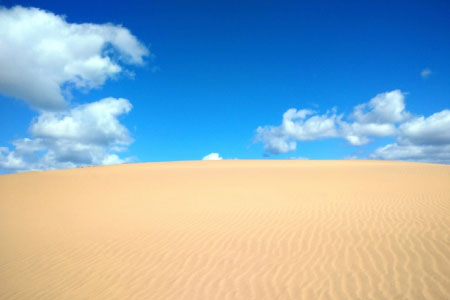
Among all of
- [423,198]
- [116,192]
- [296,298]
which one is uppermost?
[116,192]

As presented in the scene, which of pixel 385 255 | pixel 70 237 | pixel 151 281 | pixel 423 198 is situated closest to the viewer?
pixel 151 281

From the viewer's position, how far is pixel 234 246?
24.5ft

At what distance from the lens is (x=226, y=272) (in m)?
6.09

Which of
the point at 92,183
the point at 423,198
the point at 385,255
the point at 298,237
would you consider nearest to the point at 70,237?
the point at 298,237

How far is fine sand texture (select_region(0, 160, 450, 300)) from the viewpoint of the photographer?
5434 mm

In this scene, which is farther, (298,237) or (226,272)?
(298,237)

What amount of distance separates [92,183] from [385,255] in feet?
62.9

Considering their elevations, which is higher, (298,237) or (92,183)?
(92,183)

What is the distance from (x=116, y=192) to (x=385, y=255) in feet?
48.2

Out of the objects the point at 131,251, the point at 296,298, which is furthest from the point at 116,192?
the point at 296,298

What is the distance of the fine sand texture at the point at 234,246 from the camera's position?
17.8 feet

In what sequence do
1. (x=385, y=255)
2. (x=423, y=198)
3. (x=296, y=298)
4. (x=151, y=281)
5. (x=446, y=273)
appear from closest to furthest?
(x=296, y=298) → (x=446, y=273) → (x=151, y=281) → (x=385, y=255) → (x=423, y=198)

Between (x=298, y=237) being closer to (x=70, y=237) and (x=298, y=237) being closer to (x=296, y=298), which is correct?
(x=296, y=298)

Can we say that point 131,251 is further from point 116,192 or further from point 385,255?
point 116,192
